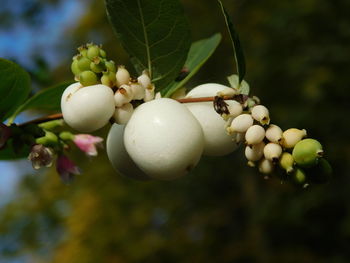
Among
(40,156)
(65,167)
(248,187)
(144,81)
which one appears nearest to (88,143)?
(65,167)

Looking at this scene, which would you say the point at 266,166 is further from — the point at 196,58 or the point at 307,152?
the point at 196,58

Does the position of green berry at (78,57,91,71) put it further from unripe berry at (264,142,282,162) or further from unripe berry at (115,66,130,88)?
unripe berry at (264,142,282,162)

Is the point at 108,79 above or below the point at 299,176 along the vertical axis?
above

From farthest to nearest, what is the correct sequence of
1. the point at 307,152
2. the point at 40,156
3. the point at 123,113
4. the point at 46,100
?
the point at 46,100 < the point at 40,156 < the point at 123,113 < the point at 307,152

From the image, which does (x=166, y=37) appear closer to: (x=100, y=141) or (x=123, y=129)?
(x=123, y=129)

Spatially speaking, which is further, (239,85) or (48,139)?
(48,139)

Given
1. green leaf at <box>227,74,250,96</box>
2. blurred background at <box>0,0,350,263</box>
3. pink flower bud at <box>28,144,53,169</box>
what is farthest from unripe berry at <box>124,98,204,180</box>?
blurred background at <box>0,0,350,263</box>
